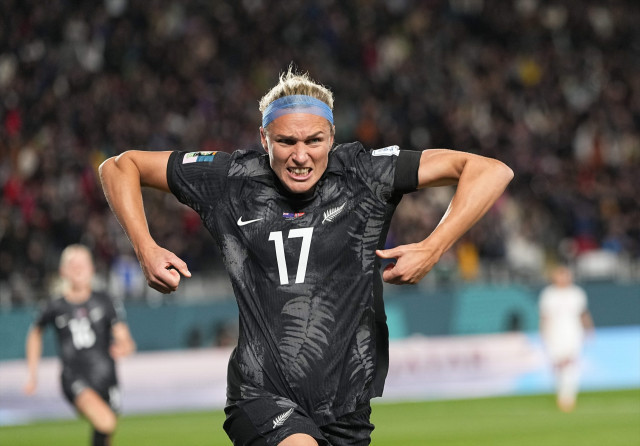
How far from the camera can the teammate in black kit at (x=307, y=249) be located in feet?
15.1

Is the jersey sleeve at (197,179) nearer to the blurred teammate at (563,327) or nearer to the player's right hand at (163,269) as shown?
the player's right hand at (163,269)

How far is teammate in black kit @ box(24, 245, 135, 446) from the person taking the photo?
10641 millimetres

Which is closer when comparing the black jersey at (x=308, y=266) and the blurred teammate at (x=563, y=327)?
the black jersey at (x=308, y=266)

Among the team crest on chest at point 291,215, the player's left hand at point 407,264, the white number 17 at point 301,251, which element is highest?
the team crest on chest at point 291,215

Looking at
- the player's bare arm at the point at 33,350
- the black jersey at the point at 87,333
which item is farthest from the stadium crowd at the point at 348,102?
the black jersey at the point at 87,333

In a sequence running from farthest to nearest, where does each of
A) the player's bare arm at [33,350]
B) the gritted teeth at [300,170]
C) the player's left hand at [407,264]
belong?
the player's bare arm at [33,350], the gritted teeth at [300,170], the player's left hand at [407,264]

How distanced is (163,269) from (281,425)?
2.54ft

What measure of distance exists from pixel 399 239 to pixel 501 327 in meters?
2.13

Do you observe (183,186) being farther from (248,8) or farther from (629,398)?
(248,8)

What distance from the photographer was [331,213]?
15.6 feet

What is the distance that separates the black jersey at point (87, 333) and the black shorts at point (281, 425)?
6.18 meters

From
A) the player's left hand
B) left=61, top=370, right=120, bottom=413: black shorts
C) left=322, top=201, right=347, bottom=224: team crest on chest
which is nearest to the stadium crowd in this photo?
left=61, top=370, right=120, bottom=413: black shorts

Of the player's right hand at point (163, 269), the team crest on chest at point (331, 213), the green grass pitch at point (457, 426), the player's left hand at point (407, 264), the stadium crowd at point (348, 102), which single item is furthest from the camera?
the stadium crowd at point (348, 102)

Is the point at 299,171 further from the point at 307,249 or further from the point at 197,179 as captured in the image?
the point at 197,179
